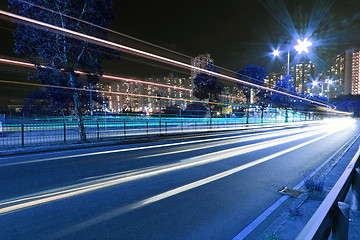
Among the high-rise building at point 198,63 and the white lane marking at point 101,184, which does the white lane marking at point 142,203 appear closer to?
the white lane marking at point 101,184

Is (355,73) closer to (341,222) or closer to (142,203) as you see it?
(341,222)

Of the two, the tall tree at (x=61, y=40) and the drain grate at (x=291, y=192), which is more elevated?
the tall tree at (x=61, y=40)

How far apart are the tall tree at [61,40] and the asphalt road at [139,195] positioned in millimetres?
6796

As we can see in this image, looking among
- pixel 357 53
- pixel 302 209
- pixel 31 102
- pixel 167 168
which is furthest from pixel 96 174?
pixel 357 53

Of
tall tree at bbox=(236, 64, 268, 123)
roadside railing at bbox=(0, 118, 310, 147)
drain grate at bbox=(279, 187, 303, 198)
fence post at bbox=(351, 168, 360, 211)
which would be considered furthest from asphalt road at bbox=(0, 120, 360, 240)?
tall tree at bbox=(236, 64, 268, 123)

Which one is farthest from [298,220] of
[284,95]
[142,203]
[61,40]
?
[284,95]

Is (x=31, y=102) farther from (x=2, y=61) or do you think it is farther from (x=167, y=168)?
(x=167, y=168)

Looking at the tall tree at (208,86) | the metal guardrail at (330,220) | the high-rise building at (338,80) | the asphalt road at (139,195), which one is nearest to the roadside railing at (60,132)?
the asphalt road at (139,195)

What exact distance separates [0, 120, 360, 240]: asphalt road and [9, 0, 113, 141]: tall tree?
22.3ft

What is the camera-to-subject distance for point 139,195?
4.53 m

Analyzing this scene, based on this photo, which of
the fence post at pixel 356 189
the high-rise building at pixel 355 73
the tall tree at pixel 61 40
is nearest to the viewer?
the fence post at pixel 356 189

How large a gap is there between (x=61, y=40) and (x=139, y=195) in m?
11.7

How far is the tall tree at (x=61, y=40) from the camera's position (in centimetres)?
1090

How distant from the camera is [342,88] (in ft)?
516
